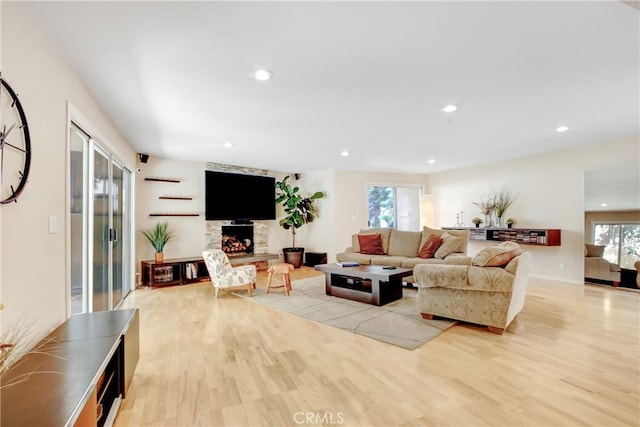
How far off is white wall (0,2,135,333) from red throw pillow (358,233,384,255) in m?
4.70

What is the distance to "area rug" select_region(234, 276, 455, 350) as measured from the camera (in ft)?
10.3

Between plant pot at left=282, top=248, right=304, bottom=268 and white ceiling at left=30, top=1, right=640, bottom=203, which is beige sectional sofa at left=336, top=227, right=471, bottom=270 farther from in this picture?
white ceiling at left=30, top=1, right=640, bottom=203

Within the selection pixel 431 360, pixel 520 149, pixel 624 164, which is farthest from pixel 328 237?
pixel 624 164

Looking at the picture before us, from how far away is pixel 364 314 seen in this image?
382 centimetres

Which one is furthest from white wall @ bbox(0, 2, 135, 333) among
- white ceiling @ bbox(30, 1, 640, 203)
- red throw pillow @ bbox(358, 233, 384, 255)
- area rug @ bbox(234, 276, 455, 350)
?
red throw pillow @ bbox(358, 233, 384, 255)

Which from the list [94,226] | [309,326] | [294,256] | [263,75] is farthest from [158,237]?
[263,75]

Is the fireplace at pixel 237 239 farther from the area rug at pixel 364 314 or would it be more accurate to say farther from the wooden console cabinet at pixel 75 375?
the wooden console cabinet at pixel 75 375

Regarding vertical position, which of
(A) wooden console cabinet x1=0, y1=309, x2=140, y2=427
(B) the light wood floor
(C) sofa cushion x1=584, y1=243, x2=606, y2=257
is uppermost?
(C) sofa cushion x1=584, y1=243, x2=606, y2=257

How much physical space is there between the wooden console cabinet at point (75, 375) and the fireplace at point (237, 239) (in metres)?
4.71

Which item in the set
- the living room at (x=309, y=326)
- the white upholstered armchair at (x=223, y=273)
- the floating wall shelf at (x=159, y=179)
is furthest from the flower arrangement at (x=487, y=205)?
the floating wall shelf at (x=159, y=179)

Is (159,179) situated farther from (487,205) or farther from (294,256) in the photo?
(487,205)

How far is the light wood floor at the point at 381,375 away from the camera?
73.7 inches

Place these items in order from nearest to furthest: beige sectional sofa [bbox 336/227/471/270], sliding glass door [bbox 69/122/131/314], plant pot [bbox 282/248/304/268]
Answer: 1. sliding glass door [bbox 69/122/131/314]
2. beige sectional sofa [bbox 336/227/471/270]
3. plant pot [bbox 282/248/304/268]
